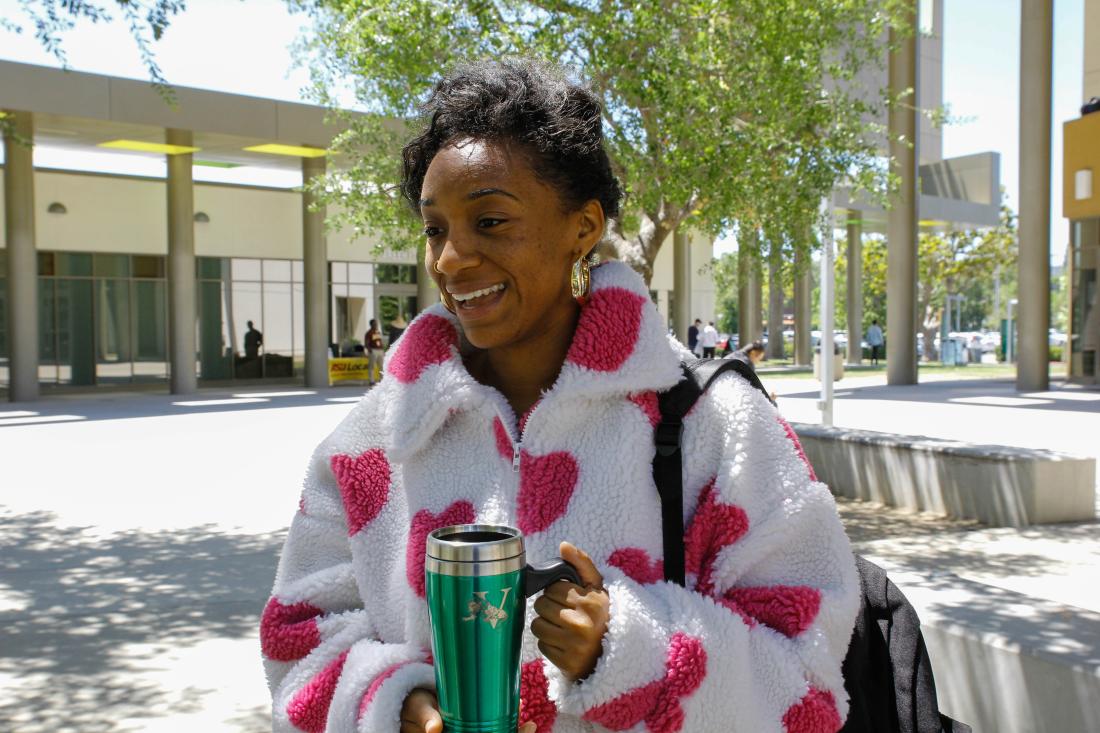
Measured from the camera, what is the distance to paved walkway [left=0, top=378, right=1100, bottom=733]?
4.82 m

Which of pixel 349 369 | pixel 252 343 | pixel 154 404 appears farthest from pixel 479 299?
pixel 252 343

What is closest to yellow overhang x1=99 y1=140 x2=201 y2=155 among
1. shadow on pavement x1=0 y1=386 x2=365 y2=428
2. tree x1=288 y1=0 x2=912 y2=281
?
shadow on pavement x1=0 y1=386 x2=365 y2=428

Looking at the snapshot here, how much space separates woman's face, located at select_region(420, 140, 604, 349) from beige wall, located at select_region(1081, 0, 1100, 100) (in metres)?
27.1

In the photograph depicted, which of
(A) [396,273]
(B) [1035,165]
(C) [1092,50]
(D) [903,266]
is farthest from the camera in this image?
(A) [396,273]

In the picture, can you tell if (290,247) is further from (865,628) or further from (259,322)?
(865,628)

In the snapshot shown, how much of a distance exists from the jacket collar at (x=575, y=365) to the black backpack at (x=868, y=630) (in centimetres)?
5

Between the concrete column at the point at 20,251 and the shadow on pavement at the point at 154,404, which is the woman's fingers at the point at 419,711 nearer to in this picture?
the shadow on pavement at the point at 154,404

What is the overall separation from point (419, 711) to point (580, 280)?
2.45 feet

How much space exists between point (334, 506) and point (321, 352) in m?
25.5

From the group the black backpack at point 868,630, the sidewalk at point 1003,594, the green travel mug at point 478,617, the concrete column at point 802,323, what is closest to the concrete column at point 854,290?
Result: the concrete column at point 802,323

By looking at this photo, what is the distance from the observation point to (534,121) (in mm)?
1736

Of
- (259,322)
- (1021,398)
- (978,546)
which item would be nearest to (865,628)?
(978,546)

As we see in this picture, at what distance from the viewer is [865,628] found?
203 centimetres

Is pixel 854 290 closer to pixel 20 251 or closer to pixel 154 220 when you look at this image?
pixel 154 220
